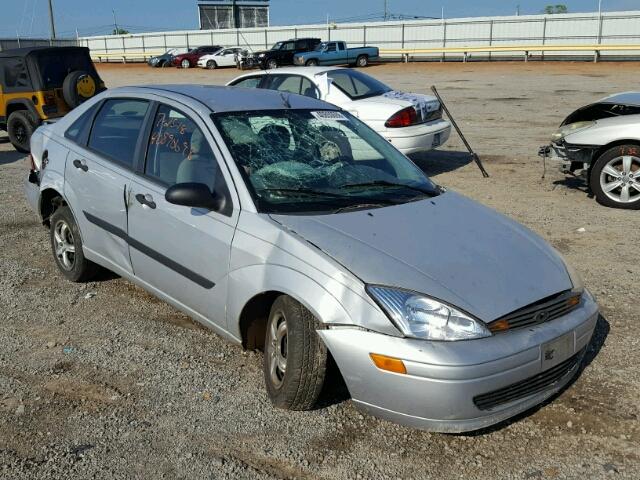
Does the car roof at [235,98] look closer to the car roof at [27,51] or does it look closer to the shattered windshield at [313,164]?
the shattered windshield at [313,164]

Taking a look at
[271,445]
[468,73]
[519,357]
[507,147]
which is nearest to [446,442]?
[519,357]

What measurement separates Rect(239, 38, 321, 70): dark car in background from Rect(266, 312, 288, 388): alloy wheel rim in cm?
3583

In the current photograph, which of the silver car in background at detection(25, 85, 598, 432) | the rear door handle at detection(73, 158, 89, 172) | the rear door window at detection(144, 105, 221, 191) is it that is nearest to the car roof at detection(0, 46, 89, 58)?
the silver car in background at detection(25, 85, 598, 432)

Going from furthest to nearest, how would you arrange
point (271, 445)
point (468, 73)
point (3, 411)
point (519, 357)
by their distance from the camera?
point (468, 73) < point (3, 411) < point (271, 445) < point (519, 357)

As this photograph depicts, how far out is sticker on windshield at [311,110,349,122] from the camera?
466 cm

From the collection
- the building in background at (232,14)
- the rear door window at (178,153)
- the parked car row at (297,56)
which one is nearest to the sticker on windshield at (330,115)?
the rear door window at (178,153)

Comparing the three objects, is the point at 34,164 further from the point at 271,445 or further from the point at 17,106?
the point at 17,106

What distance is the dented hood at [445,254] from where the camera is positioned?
3.17 metres

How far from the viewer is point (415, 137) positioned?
9.68 m

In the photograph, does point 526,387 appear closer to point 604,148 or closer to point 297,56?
point 604,148

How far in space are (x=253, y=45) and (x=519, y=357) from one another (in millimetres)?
52954

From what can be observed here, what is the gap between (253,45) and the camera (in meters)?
53.3

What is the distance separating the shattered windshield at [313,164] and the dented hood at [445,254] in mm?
179

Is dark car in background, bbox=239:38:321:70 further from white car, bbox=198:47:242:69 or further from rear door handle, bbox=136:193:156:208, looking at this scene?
rear door handle, bbox=136:193:156:208
